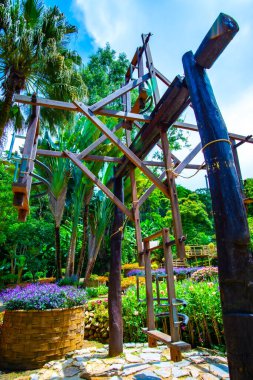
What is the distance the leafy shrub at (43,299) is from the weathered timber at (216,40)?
17.2 feet

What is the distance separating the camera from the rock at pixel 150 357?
14.0 feet

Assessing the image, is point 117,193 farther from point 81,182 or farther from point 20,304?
point 81,182

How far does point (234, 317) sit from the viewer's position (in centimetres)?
171

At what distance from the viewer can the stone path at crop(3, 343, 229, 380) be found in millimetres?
3582

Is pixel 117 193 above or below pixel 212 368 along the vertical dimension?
above

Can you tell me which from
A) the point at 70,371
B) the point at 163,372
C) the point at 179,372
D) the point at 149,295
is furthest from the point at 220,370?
the point at 70,371

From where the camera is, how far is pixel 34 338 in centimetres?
516

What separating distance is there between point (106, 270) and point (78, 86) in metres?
12.7

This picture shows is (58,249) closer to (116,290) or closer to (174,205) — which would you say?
(116,290)

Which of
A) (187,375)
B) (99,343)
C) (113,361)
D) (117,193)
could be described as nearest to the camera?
(187,375)

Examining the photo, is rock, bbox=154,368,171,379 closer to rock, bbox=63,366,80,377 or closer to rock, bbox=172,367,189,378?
rock, bbox=172,367,189,378

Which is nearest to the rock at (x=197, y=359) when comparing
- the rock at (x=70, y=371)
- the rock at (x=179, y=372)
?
the rock at (x=179, y=372)

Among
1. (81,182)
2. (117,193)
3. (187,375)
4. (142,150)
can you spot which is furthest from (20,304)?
(81,182)

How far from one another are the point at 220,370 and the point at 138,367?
1.20 meters
